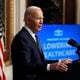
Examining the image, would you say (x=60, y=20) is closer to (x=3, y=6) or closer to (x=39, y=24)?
(x=3, y=6)

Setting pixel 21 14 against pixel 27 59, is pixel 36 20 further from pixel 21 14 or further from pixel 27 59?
pixel 21 14

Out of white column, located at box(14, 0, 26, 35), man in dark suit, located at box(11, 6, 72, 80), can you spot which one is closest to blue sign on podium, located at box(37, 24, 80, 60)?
white column, located at box(14, 0, 26, 35)

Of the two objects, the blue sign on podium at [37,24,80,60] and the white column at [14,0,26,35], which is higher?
the white column at [14,0,26,35]

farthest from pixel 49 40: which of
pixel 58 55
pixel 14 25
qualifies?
pixel 14 25

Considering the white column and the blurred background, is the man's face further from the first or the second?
the white column

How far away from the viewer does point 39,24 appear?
2.31 meters

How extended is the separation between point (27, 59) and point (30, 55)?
0.06 metres

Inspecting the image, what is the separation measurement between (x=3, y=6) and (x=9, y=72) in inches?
29.2

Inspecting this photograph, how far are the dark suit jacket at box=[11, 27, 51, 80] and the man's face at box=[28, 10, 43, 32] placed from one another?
2.5 inches

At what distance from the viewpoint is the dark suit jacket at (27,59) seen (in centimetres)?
220

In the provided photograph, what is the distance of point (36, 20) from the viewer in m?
2.31

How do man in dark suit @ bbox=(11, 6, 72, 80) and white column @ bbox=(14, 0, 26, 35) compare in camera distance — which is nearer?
man in dark suit @ bbox=(11, 6, 72, 80)

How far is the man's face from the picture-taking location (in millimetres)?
2307

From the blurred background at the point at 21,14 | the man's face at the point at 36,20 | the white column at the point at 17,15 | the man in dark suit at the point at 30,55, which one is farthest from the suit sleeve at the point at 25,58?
the white column at the point at 17,15
